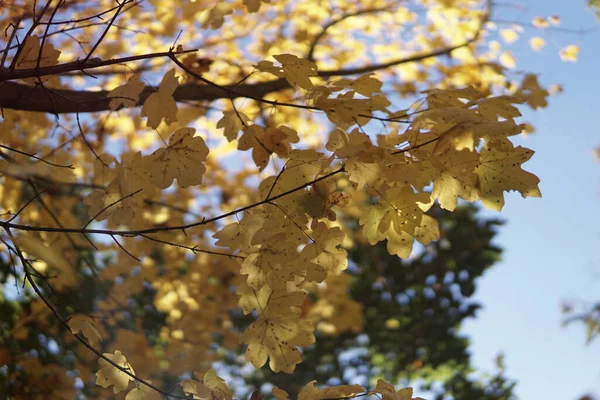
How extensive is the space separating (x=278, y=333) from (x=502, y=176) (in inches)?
22.2

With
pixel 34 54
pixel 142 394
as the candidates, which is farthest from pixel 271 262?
pixel 34 54

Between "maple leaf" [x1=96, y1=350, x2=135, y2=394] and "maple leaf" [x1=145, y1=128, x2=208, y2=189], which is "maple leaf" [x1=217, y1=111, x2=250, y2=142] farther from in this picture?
"maple leaf" [x1=96, y1=350, x2=135, y2=394]

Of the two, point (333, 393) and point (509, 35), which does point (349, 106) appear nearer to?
point (333, 393)

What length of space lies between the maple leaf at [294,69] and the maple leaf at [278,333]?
0.46 m

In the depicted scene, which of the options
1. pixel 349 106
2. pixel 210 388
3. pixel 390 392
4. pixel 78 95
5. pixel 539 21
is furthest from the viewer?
pixel 539 21

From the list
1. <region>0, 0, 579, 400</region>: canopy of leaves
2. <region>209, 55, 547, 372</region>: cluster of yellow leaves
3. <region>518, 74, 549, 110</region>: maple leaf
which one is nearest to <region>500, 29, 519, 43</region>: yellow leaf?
<region>0, 0, 579, 400</region>: canopy of leaves

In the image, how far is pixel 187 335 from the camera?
3.21 m

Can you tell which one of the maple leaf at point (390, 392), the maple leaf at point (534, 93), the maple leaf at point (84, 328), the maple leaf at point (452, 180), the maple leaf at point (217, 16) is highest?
the maple leaf at point (217, 16)

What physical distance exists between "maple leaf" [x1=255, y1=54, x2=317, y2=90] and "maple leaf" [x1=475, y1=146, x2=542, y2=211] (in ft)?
1.33

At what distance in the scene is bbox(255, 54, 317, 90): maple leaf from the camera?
4.08 ft

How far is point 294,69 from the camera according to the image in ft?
4.12

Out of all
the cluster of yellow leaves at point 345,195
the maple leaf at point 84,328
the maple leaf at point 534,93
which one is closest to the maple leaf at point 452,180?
the cluster of yellow leaves at point 345,195

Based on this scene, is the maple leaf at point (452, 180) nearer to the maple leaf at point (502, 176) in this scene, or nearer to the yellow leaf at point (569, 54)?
the maple leaf at point (502, 176)

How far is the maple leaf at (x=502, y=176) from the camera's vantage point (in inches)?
45.3
